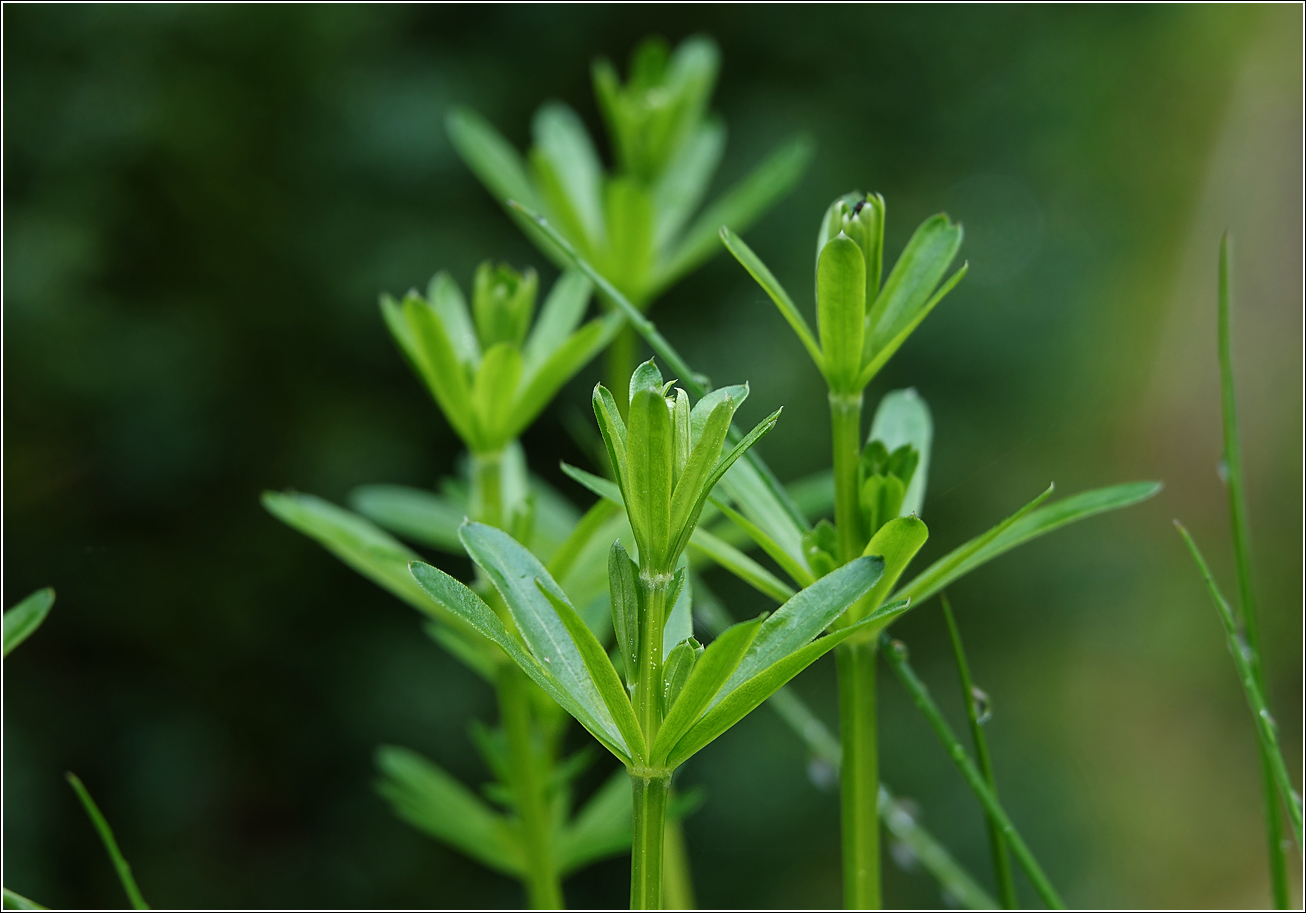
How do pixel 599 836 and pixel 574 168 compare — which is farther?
pixel 574 168

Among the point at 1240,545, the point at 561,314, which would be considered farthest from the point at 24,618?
the point at 1240,545

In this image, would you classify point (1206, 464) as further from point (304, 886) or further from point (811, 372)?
point (304, 886)

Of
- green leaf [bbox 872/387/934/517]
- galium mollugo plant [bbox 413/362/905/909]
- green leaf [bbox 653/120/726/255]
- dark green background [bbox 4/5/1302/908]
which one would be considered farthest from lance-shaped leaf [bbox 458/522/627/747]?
dark green background [bbox 4/5/1302/908]

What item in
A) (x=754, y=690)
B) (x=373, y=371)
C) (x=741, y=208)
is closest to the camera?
(x=754, y=690)

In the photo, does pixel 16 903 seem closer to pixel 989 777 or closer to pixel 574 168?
pixel 989 777

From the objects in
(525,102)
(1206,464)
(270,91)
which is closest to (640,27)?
(525,102)

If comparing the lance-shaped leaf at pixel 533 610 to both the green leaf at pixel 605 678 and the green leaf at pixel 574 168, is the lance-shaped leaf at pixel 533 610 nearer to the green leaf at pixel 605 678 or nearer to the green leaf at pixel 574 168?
the green leaf at pixel 605 678

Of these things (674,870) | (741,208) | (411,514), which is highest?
(741,208)
